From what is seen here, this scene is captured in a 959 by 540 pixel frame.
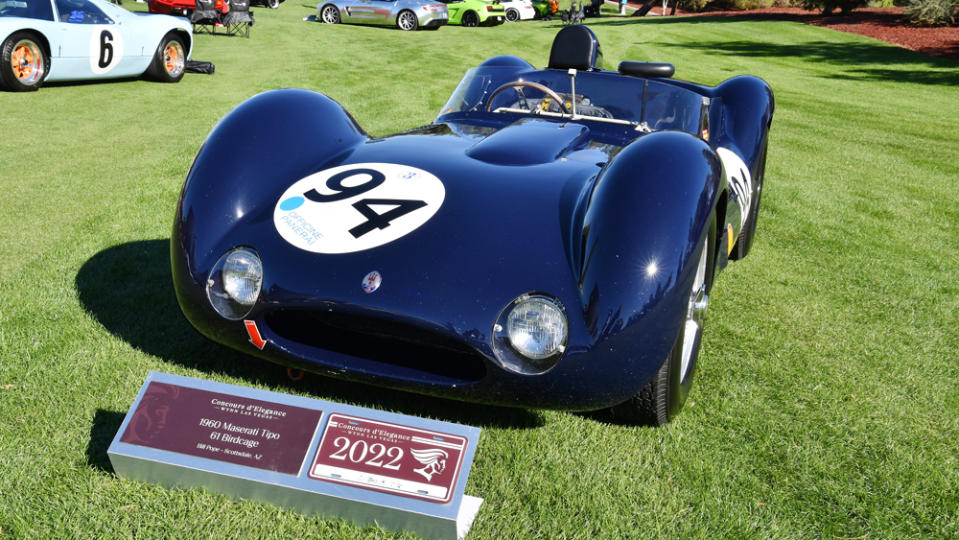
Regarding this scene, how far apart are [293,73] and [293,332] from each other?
9.23 meters

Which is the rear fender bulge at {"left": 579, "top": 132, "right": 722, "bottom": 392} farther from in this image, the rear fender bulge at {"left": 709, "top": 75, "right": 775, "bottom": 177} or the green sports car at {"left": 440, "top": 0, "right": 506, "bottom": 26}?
the green sports car at {"left": 440, "top": 0, "right": 506, "bottom": 26}

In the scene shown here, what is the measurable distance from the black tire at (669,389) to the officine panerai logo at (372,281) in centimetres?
88

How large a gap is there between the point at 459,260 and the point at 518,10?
1055 inches

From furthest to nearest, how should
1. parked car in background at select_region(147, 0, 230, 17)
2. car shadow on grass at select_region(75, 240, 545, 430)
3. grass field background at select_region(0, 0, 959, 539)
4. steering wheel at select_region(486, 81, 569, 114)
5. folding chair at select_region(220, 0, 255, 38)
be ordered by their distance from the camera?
parked car in background at select_region(147, 0, 230, 17) < folding chair at select_region(220, 0, 255, 38) < steering wheel at select_region(486, 81, 569, 114) < car shadow on grass at select_region(75, 240, 545, 430) < grass field background at select_region(0, 0, 959, 539)

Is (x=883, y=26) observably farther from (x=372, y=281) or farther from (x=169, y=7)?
(x=372, y=281)

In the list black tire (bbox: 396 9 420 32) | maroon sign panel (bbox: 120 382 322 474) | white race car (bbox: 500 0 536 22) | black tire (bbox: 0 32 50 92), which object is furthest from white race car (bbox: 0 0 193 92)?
white race car (bbox: 500 0 536 22)

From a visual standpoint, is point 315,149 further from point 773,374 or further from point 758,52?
point 758,52

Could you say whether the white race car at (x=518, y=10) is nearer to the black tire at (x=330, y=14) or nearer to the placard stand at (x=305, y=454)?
the black tire at (x=330, y=14)

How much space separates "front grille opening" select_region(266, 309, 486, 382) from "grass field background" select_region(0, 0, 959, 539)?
34 centimetres

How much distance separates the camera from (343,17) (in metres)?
20.2

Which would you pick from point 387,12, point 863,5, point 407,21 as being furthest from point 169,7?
point 863,5

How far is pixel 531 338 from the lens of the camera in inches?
80.7

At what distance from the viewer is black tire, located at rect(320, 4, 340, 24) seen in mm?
20130

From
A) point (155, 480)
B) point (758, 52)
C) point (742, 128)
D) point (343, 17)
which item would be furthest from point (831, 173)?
point (343, 17)
